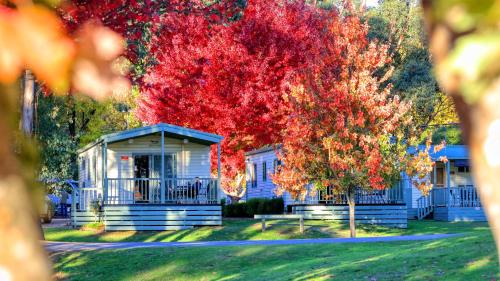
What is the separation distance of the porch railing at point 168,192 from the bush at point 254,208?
6.09 m

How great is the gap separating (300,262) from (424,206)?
77.9 ft

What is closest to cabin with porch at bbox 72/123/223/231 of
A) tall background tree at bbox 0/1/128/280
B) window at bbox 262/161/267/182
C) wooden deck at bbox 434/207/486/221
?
window at bbox 262/161/267/182

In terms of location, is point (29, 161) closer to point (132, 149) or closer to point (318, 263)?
point (318, 263)

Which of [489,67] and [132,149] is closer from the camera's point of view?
[489,67]

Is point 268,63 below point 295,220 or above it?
above

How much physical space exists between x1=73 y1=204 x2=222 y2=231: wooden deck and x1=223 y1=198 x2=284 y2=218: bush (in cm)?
779

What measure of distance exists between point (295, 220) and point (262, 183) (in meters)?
10.3

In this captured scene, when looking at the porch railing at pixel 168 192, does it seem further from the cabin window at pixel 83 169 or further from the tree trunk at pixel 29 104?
the tree trunk at pixel 29 104

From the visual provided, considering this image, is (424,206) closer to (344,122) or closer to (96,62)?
(344,122)

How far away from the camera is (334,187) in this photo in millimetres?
29031

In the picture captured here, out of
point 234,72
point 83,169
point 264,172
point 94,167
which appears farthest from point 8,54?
point 264,172

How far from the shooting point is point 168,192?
32312mm

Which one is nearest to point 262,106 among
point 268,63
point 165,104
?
point 268,63

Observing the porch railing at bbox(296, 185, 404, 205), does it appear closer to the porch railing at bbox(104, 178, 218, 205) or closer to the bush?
the bush
